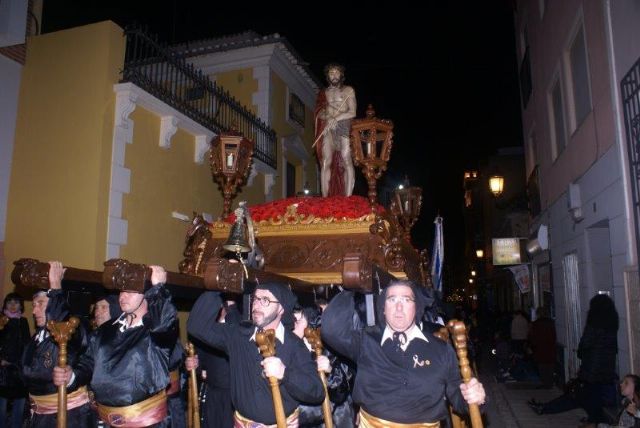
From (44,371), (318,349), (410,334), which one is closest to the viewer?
(410,334)

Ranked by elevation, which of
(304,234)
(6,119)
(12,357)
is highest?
(6,119)

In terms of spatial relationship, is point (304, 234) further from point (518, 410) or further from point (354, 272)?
point (518, 410)

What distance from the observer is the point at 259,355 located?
11.8 feet

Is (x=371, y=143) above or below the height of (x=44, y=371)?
above

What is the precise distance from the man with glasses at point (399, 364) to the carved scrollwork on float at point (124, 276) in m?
1.23

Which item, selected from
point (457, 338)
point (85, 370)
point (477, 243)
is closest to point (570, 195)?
point (457, 338)

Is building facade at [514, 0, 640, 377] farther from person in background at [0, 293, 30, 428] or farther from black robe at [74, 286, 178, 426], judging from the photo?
person in background at [0, 293, 30, 428]

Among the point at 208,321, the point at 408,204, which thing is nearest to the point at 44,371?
the point at 208,321

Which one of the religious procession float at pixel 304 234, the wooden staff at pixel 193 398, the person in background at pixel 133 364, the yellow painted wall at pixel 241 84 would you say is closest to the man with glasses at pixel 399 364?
the religious procession float at pixel 304 234

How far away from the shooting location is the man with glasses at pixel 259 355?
3.43m

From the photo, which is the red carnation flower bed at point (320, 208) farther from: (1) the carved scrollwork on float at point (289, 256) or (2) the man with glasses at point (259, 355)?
(2) the man with glasses at point (259, 355)

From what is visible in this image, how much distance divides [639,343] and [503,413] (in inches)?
135

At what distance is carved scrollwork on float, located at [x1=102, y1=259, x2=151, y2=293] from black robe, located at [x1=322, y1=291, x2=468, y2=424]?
1.24 m

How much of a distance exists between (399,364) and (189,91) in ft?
26.1
